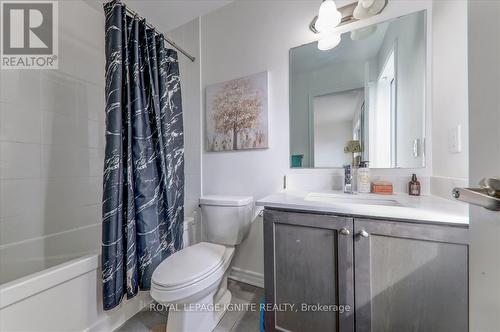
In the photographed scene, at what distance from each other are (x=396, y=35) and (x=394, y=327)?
1544mm

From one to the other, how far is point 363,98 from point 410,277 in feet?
3.39

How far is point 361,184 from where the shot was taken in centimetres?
122

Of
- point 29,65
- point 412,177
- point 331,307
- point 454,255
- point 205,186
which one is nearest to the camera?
point 454,255

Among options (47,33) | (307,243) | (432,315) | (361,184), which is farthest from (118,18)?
(432,315)

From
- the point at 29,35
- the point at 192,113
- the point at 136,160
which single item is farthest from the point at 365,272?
the point at 29,35

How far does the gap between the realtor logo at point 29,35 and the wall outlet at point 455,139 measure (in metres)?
2.56

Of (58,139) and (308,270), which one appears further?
(58,139)

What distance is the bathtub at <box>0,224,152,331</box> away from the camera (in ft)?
2.68

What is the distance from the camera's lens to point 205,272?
3.52 ft

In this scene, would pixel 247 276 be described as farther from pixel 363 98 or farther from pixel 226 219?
pixel 363 98

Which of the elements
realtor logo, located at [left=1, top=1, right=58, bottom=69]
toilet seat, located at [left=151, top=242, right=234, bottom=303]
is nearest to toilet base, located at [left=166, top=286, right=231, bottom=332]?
toilet seat, located at [left=151, top=242, right=234, bottom=303]


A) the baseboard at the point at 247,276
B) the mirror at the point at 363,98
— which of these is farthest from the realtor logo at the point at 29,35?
the baseboard at the point at 247,276

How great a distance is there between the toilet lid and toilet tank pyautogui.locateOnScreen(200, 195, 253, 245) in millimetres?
119

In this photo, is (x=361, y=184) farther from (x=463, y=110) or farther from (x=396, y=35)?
(x=396, y=35)
